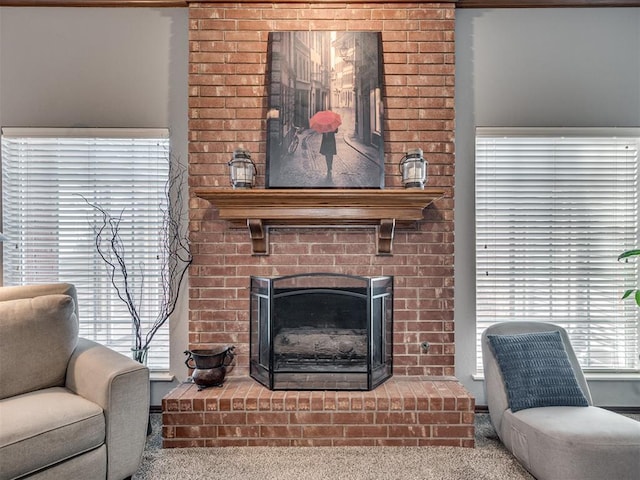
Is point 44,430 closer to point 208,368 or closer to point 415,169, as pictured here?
point 208,368

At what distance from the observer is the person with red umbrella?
2299 mm

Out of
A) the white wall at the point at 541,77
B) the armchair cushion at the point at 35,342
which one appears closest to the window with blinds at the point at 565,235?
the white wall at the point at 541,77

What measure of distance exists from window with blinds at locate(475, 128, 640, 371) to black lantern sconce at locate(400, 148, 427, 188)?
1.96 ft

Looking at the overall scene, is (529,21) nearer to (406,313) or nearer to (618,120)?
(618,120)

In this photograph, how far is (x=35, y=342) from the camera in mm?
1814

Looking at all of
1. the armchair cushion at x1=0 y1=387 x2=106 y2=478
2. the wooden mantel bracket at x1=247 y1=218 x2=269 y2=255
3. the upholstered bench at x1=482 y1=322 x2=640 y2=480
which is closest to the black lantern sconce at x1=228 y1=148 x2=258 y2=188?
the wooden mantel bracket at x1=247 y1=218 x2=269 y2=255

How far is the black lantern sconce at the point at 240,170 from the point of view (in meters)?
2.31

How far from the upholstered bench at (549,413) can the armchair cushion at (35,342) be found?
7.66 ft

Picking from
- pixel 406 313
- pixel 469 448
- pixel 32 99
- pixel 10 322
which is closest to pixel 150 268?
pixel 10 322

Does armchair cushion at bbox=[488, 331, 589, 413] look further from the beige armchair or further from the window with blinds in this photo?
the beige armchair

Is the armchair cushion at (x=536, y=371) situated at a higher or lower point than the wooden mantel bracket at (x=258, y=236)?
lower

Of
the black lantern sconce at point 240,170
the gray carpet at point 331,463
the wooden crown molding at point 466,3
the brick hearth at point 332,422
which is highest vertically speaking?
the wooden crown molding at point 466,3

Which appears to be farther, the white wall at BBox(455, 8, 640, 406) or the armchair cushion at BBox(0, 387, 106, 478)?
the white wall at BBox(455, 8, 640, 406)

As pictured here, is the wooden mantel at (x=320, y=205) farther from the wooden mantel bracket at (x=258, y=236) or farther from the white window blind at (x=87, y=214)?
the white window blind at (x=87, y=214)
